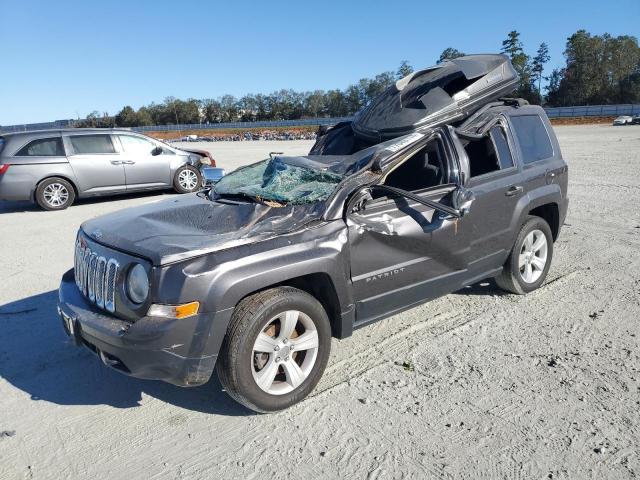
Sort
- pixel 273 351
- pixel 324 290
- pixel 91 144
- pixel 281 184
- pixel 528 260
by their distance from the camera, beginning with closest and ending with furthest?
pixel 273 351 < pixel 324 290 < pixel 281 184 < pixel 528 260 < pixel 91 144

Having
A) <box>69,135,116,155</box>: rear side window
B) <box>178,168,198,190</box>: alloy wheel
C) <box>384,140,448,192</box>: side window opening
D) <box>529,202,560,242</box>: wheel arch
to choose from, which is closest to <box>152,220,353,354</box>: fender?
<box>384,140,448,192</box>: side window opening

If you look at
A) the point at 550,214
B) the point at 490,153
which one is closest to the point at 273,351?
the point at 490,153

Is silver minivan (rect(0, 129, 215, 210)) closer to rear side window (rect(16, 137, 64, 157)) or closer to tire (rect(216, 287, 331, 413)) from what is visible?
rear side window (rect(16, 137, 64, 157))

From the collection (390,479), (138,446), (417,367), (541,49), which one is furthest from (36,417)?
(541,49)

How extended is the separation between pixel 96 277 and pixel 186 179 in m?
9.48

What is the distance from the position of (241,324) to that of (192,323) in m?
0.28

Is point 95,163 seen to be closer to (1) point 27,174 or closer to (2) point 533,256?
(1) point 27,174

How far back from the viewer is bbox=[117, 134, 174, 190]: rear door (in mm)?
11578

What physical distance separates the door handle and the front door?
2.33ft

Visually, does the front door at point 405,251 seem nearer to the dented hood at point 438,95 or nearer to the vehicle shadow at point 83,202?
the dented hood at point 438,95

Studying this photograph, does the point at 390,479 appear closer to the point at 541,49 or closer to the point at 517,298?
the point at 517,298

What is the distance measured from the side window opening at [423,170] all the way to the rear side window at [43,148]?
8794 millimetres

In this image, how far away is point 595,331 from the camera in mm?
4305

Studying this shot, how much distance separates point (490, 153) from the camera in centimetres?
479
